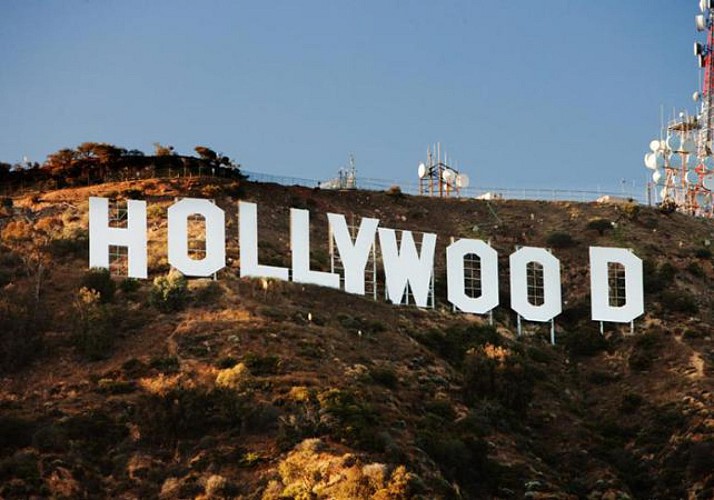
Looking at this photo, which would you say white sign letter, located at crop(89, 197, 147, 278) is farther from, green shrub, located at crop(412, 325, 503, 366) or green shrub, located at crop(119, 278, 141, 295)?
green shrub, located at crop(412, 325, 503, 366)

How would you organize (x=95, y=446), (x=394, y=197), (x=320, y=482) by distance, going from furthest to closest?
(x=394, y=197), (x=95, y=446), (x=320, y=482)

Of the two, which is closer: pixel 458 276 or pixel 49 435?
pixel 49 435

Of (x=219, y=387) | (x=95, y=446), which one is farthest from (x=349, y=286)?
(x=95, y=446)

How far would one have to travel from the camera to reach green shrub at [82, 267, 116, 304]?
228ft

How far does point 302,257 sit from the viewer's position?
7225cm

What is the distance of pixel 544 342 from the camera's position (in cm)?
7600

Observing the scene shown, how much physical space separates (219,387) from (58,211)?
2994 centimetres

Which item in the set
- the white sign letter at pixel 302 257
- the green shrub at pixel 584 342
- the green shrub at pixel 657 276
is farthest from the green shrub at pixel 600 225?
the white sign letter at pixel 302 257

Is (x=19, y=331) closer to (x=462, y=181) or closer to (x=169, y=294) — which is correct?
(x=169, y=294)

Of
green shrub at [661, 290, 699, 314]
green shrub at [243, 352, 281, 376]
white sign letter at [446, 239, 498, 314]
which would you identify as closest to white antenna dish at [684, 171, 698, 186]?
green shrub at [661, 290, 699, 314]

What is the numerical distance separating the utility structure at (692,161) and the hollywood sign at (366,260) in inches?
846

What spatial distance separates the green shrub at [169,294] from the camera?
6812cm

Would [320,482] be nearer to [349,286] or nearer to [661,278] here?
[349,286]

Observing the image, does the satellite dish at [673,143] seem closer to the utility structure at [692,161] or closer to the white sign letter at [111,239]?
the utility structure at [692,161]
